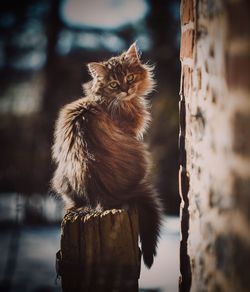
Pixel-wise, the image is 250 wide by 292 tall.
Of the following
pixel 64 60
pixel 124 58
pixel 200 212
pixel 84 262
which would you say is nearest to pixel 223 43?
pixel 200 212

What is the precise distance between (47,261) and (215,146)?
2537 mm

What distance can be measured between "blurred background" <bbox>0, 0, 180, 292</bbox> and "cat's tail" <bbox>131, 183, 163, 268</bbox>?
1149 mm

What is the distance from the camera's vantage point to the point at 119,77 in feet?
6.19

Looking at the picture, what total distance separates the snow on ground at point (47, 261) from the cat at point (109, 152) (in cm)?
23

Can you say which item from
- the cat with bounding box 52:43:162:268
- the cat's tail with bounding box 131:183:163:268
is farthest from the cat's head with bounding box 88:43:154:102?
the cat's tail with bounding box 131:183:163:268

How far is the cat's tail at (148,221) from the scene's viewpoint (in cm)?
150

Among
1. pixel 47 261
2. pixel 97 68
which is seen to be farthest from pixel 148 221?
pixel 47 261

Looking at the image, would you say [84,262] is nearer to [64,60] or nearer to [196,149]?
[196,149]

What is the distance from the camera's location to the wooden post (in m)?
1.30

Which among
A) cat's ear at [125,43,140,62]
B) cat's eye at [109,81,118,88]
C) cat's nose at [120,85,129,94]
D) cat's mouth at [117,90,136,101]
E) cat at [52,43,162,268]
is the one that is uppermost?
cat's ear at [125,43,140,62]

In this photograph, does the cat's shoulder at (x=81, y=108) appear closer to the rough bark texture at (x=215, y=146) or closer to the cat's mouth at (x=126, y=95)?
the cat's mouth at (x=126, y=95)

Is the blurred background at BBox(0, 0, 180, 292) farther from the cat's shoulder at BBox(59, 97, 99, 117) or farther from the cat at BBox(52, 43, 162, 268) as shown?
the cat's shoulder at BBox(59, 97, 99, 117)

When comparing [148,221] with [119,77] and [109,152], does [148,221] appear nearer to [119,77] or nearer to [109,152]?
[109,152]

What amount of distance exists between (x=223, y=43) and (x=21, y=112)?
2910 millimetres
